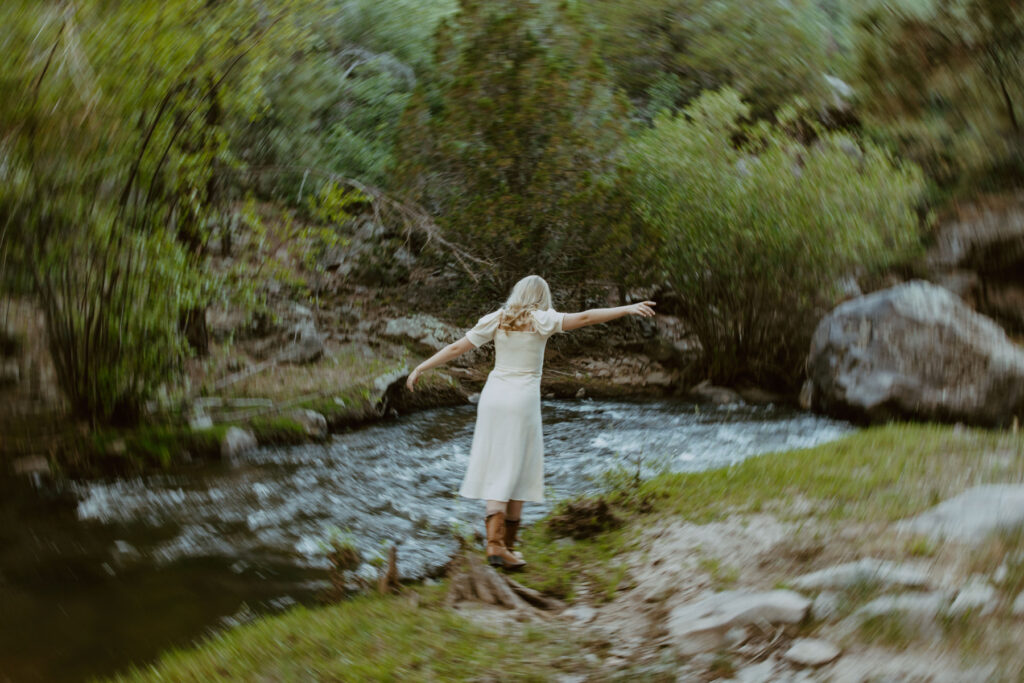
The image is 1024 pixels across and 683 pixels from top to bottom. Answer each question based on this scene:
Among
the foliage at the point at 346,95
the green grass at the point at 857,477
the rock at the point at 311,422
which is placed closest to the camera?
the green grass at the point at 857,477

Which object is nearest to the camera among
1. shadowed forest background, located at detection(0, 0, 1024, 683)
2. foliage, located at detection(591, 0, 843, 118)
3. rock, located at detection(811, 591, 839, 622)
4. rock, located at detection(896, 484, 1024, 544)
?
rock, located at detection(811, 591, 839, 622)

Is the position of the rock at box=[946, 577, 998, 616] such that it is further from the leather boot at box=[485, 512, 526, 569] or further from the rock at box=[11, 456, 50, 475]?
the rock at box=[11, 456, 50, 475]

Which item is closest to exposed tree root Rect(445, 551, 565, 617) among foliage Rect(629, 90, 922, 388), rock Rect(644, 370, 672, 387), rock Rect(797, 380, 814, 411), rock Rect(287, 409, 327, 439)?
rock Rect(287, 409, 327, 439)

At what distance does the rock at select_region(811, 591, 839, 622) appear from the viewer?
10.3 feet

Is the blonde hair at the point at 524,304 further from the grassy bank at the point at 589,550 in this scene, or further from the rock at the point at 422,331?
the rock at the point at 422,331

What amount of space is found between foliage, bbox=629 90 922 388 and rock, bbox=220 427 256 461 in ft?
28.3

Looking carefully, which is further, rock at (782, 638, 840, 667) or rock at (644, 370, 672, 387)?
rock at (644, 370, 672, 387)

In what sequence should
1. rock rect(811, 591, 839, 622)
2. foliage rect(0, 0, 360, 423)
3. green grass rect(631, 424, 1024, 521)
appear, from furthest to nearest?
foliage rect(0, 0, 360, 423)
green grass rect(631, 424, 1024, 521)
rock rect(811, 591, 839, 622)

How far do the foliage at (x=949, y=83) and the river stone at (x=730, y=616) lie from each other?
1198 cm

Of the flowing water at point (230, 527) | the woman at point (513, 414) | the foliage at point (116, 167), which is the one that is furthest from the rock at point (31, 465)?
the woman at point (513, 414)

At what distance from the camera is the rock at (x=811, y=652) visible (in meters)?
2.86

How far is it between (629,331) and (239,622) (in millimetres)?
16761

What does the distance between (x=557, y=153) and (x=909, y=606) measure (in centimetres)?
1383

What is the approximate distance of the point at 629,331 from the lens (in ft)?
66.5
